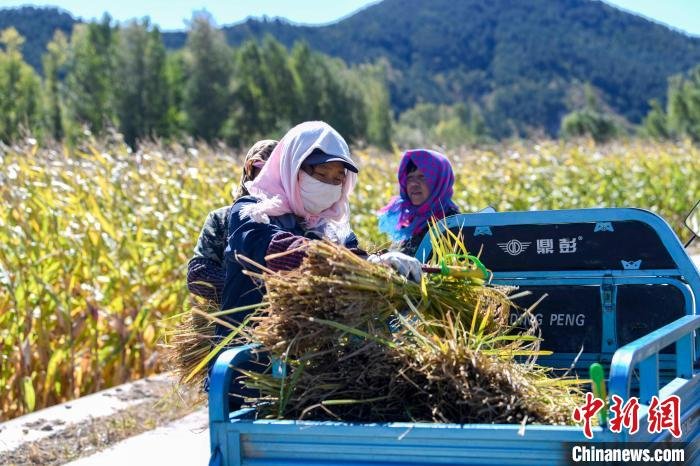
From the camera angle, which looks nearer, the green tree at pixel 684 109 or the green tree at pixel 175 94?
the green tree at pixel 175 94

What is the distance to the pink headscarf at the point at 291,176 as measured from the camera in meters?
3.54

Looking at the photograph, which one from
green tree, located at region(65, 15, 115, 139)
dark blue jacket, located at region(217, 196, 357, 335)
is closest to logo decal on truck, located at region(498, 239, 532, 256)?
dark blue jacket, located at region(217, 196, 357, 335)

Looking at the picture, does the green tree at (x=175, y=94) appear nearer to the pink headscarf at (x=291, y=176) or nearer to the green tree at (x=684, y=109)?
the green tree at (x=684, y=109)

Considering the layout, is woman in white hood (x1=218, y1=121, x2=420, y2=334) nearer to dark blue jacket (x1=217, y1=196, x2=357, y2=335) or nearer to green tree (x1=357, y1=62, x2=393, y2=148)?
dark blue jacket (x1=217, y1=196, x2=357, y2=335)

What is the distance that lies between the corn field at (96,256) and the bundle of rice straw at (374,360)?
122 cm

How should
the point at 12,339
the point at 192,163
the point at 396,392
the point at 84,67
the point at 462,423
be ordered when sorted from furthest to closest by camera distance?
the point at 84,67
the point at 192,163
the point at 12,339
the point at 396,392
the point at 462,423

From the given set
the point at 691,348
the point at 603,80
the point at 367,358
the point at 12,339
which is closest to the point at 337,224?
the point at 367,358

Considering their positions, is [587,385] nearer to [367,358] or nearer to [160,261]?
[367,358]

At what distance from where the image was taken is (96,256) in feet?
24.1

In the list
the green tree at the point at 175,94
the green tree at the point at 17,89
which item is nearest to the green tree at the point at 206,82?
the green tree at the point at 175,94

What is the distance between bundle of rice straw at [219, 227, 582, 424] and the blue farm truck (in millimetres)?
136

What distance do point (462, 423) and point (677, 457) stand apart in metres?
0.78

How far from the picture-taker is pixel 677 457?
310cm

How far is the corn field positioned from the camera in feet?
21.7
